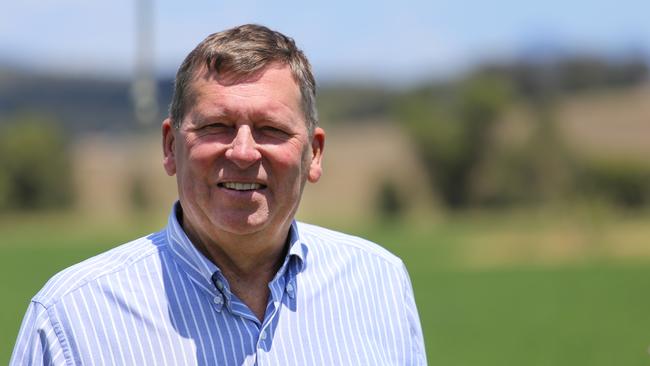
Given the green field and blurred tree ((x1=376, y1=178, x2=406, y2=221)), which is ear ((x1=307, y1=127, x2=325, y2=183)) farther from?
blurred tree ((x1=376, y1=178, x2=406, y2=221))

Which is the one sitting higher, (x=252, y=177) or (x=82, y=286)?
(x=252, y=177)

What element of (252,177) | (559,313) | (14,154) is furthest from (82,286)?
(14,154)

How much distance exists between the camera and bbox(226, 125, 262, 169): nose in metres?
2.38

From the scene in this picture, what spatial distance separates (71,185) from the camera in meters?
55.5

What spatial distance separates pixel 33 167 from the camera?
190 ft

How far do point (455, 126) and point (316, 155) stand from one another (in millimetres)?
59409

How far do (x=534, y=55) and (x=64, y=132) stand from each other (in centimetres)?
3134

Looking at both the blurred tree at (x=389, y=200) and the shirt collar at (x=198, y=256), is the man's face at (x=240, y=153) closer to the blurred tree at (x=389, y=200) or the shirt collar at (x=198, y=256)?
the shirt collar at (x=198, y=256)

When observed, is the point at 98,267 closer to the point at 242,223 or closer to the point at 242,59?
the point at 242,223

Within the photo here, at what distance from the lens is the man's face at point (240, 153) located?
2412 millimetres

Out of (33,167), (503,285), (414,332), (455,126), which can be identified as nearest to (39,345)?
(414,332)

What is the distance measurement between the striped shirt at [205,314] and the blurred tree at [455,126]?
176 feet

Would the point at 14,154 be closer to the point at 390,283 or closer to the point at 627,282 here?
the point at 627,282

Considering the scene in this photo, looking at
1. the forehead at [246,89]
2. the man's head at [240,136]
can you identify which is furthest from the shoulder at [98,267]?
the forehead at [246,89]
